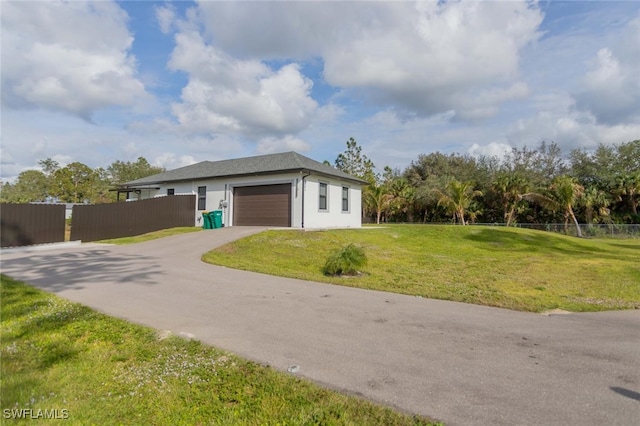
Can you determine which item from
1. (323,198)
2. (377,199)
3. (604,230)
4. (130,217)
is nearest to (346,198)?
(323,198)

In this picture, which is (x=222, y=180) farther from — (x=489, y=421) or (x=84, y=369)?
(x=489, y=421)

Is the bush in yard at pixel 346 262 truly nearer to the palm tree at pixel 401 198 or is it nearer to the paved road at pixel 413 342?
the paved road at pixel 413 342

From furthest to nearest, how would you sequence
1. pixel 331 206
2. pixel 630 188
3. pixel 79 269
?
pixel 630 188
pixel 331 206
pixel 79 269

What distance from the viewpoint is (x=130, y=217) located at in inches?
712

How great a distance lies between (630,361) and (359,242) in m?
10.7

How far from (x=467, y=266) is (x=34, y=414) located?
10.1m

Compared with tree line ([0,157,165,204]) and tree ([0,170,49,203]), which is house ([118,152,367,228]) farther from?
tree ([0,170,49,203])

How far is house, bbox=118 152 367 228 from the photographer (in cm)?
1797

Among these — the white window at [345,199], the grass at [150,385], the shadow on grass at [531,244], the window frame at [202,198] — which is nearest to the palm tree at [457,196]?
the shadow on grass at [531,244]

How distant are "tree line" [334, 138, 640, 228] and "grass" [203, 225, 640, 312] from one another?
36.3 feet

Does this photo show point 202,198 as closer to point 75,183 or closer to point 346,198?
point 346,198

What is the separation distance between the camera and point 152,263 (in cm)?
1003

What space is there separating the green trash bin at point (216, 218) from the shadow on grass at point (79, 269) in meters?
7.10

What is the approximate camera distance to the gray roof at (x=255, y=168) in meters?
18.5
